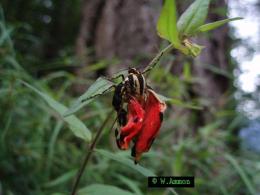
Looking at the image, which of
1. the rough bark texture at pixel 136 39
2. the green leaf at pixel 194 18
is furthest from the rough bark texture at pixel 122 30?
the green leaf at pixel 194 18

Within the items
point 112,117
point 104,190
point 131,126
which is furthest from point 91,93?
point 112,117

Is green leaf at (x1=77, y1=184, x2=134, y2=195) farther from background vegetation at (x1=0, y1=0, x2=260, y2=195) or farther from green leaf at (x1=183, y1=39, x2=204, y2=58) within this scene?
green leaf at (x1=183, y1=39, x2=204, y2=58)

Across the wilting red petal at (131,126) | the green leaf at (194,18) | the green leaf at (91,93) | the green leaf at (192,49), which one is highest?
the green leaf at (194,18)

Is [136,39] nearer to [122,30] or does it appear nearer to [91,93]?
[122,30]

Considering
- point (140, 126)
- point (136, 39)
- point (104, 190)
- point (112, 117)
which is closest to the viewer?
point (140, 126)

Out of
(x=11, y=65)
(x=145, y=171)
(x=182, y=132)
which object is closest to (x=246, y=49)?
(x=182, y=132)

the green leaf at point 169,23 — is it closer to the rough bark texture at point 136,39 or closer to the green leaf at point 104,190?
the green leaf at point 104,190
